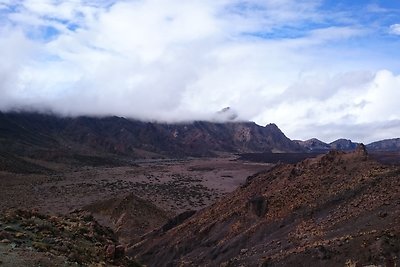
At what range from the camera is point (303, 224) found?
86.4 ft

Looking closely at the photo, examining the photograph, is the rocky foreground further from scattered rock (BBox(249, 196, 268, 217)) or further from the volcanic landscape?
scattered rock (BBox(249, 196, 268, 217))

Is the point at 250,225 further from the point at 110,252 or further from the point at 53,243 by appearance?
the point at 53,243

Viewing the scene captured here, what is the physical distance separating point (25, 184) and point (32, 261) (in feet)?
239

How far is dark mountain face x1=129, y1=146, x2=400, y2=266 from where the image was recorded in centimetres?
2005

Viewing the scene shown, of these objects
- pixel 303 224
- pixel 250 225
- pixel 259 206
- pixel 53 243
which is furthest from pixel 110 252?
pixel 259 206

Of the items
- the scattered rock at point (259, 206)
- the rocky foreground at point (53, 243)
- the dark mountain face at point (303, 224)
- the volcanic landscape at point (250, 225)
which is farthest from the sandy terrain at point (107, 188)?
the rocky foreground at point (53, 243)

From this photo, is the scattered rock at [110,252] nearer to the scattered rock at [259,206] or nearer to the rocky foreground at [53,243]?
the rocky foreground at [53,243]

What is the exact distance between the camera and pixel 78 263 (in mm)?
15883

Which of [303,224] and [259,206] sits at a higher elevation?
[259,206]

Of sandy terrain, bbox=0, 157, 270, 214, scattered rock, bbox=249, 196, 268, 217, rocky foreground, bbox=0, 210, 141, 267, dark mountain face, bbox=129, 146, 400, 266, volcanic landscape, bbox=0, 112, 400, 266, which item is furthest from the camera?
sandy terrain, bbox=0, 157, 270, 214

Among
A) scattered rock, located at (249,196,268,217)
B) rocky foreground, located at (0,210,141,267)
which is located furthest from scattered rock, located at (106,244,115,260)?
scattered rock, located at (249,196,268,217)

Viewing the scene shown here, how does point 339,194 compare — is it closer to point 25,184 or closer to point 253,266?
point 253,266

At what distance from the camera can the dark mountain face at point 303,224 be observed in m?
20.0

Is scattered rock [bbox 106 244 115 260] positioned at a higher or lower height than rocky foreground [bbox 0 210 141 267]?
lower
